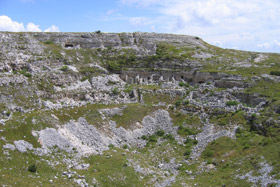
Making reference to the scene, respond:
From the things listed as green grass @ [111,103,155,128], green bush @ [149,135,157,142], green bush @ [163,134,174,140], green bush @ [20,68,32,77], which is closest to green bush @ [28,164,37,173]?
green grass @ [111,103,155,128]

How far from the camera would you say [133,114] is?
49.8 meters

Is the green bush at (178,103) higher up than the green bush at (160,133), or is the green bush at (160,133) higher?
the green bush at (178,103)

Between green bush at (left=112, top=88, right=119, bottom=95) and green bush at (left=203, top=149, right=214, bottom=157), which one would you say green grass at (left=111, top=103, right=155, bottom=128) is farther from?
green bush at (left=203, top=149, right=214, bottom=157)

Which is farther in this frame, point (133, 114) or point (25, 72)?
point (25, 72)

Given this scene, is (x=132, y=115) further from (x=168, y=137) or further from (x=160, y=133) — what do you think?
(x=168, y=137)

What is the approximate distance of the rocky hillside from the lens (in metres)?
33.7

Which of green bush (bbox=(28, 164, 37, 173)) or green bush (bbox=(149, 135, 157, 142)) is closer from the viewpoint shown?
green bush (bbox=(28, 164, 37, 173))

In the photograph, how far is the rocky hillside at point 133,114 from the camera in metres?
33.7

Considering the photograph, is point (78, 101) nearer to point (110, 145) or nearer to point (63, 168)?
point (110, 145)

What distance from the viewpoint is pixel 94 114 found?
156ft

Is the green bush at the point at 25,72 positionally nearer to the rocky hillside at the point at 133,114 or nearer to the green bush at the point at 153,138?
the rocky hillside at the point at 133,114

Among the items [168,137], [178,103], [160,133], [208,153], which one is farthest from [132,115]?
[208,153]

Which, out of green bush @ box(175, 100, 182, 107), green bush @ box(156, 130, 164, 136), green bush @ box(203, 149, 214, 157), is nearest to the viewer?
green bush @ box(203, 149, 214, 157)

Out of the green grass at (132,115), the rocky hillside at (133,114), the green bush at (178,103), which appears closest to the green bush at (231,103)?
the rocky hillside at (133,114)
